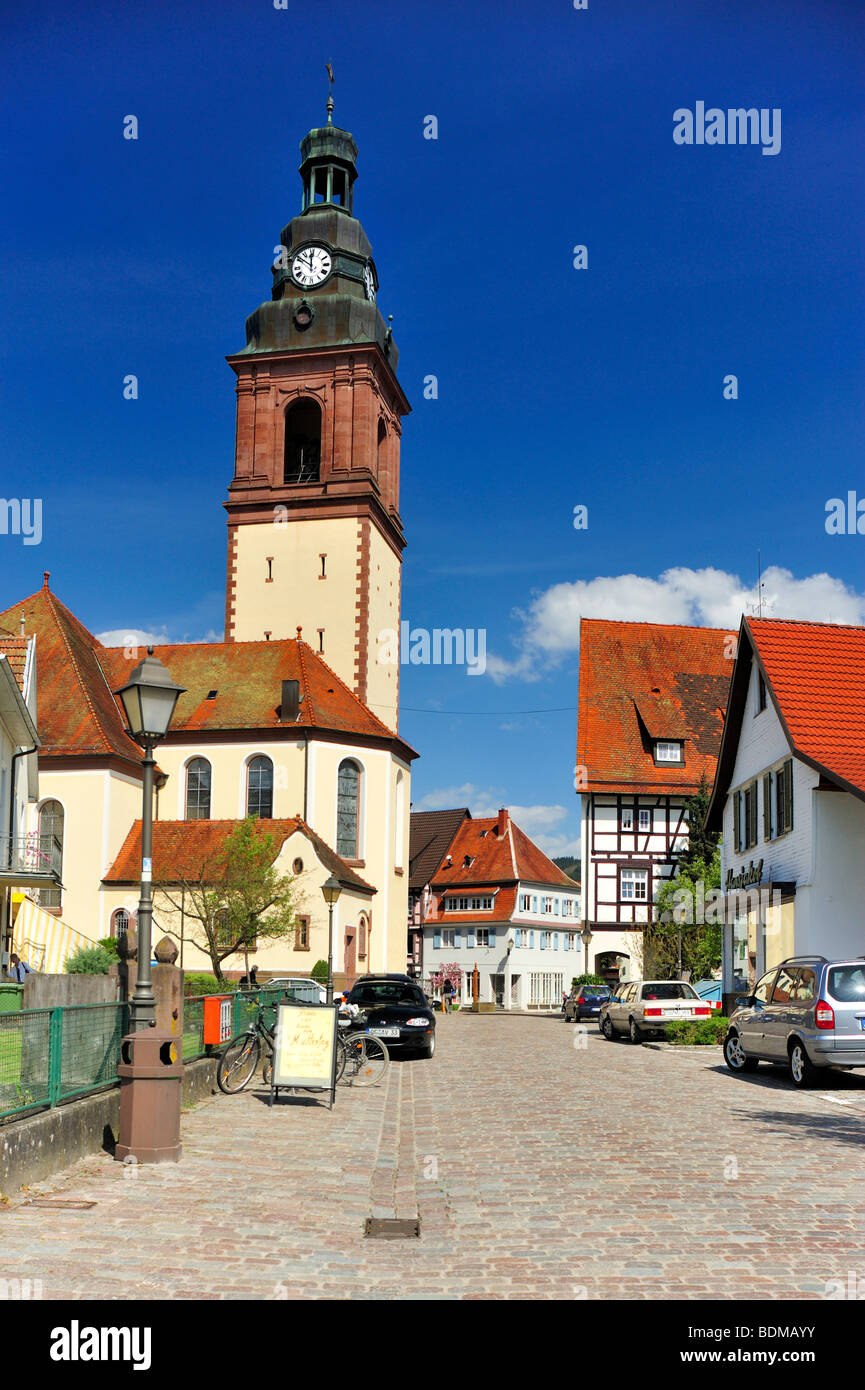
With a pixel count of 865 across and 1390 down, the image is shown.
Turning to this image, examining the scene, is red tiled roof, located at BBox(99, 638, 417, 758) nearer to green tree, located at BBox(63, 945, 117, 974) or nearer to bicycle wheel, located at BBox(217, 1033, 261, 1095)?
green tree, located at BBox(63, 945, 117, 974)

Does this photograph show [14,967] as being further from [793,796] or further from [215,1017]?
[793,796]

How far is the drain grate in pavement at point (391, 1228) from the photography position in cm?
872

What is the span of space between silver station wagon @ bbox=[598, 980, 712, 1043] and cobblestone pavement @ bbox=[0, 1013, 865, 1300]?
11.8 meters

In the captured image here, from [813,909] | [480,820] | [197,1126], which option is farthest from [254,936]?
[480,820]

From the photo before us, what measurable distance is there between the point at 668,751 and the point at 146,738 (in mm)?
49141

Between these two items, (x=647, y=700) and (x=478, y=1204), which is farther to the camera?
(x=647, y=700)

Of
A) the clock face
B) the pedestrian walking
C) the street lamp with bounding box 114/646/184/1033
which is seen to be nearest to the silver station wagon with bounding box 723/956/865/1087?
the street lamp with bounding box 114/646/184/1033

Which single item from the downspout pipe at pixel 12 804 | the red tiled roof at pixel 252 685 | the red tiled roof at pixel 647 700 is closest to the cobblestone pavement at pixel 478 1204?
the downspout pipe at pixel 12 804

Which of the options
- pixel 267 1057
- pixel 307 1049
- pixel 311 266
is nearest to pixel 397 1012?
pixel 267 1057

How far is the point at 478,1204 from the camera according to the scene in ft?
32.1

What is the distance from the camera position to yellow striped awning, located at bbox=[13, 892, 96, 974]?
37125 mm
